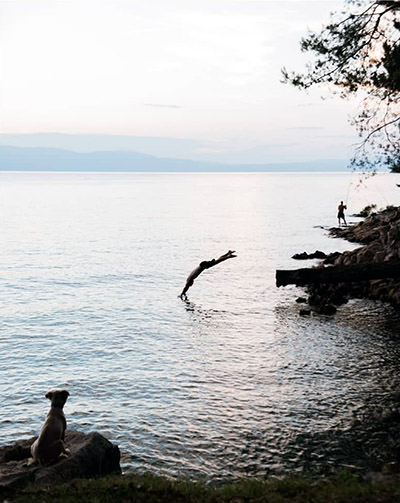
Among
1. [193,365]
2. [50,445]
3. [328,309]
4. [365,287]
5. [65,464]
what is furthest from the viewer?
[365,287]

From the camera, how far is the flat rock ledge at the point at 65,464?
474 inches

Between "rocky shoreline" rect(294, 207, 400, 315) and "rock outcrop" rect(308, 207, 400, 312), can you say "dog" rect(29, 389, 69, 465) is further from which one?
"rock outcrop" rect(308, 207, 400, 312)

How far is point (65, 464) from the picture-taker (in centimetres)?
1256

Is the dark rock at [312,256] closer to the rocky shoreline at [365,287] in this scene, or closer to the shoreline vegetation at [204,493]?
the rocky shoreline at [365,287]

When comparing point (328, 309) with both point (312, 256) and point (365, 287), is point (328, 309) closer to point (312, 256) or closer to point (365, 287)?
point (365, 287)

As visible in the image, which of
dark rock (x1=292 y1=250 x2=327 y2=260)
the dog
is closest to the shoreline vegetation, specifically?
the dog

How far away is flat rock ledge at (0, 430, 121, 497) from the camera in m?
12.0

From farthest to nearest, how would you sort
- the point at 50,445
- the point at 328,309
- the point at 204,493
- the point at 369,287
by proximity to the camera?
1. the point at 369,287
2. the point at 328,309
3. the point at 50,445
4. the point at 204,493

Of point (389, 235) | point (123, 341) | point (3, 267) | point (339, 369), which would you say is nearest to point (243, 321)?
point (123, 341)

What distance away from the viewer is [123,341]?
29.5m

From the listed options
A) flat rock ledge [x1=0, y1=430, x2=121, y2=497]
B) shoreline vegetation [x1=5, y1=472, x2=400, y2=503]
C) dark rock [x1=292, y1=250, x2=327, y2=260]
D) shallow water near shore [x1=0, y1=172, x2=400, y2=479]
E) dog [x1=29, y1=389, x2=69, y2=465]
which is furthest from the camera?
dark rock [x1=292, y1=250, x2=327, y2=260]

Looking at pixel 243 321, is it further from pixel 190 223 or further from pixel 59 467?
pixel 190 223

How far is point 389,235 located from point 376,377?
21079mm

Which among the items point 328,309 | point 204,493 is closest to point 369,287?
point 328,309
